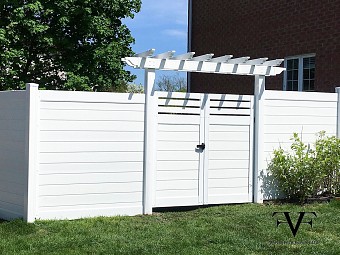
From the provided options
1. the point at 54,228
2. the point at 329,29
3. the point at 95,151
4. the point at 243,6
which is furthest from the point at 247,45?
the point at 54,228

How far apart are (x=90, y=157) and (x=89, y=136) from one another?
305 mm

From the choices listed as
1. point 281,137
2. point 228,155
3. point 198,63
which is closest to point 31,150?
point 198,63

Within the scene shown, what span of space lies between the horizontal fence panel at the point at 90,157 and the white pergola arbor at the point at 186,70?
23 cm

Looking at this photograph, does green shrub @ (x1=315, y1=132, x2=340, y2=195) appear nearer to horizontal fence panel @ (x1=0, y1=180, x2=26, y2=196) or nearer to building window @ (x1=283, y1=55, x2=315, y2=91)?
building window @ (x1=283, y1=55, x2=315, y2=91)

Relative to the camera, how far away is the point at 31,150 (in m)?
7.03

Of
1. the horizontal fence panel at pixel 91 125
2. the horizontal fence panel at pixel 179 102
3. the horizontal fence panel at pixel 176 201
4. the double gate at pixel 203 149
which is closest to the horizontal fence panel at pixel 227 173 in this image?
the double gate at pixel 203 149

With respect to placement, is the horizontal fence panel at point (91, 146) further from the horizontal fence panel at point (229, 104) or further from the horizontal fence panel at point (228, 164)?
the horizontal fence panel at point (229, 104)

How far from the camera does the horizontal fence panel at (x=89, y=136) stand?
719 cm

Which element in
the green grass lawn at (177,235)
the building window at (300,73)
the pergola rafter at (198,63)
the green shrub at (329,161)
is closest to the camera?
the green grass lawn at (177,235)

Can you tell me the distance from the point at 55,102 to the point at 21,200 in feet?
4.77

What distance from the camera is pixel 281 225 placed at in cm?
707

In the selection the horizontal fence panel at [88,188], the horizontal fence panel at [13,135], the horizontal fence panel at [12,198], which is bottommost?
the horizontal fence panel at [12,198]

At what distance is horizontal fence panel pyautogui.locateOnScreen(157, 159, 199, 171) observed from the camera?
7988mm

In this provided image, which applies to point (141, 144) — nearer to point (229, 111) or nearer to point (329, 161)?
point (229, 111)
